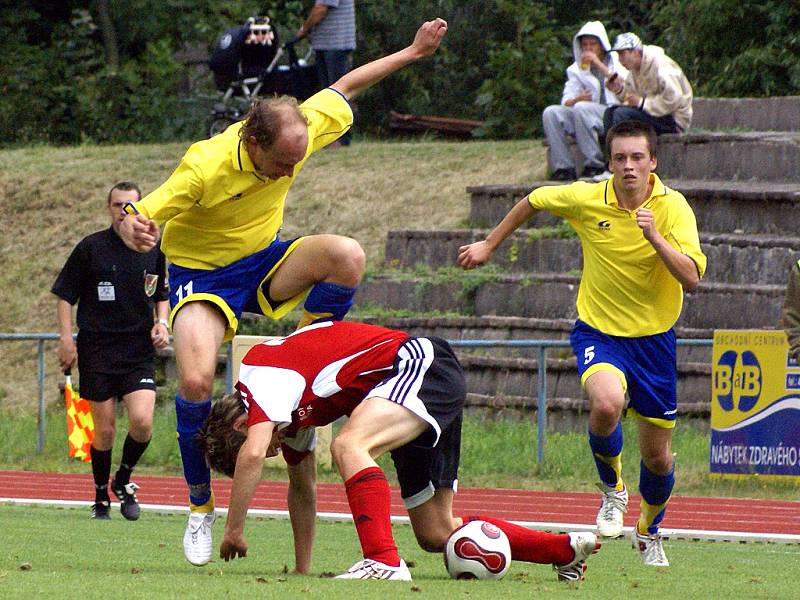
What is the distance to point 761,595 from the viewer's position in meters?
6.92

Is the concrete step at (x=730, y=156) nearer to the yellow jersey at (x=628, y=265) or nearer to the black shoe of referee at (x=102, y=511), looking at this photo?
the black shoe of referee at (x=102, y=511)

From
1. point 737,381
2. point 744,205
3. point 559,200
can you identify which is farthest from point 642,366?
point 744,205

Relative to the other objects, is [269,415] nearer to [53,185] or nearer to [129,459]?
[129,459]

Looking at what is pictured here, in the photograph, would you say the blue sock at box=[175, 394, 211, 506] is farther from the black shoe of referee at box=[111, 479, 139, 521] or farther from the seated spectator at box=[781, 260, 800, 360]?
the black shoe of referee at box=[111, 479, 139, 521]

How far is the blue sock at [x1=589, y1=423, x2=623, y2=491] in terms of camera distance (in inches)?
358

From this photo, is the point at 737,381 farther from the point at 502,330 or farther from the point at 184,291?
the point at 184,291

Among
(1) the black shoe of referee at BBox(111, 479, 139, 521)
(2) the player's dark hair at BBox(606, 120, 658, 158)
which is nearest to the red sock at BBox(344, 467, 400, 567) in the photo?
(2) the player's dark hair at BBox(606, 120, 658, 158)

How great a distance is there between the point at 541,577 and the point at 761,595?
102 centimetres

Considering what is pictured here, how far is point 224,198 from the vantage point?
26.8 feet

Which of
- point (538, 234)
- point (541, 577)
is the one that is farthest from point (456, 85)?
point (541, 577)

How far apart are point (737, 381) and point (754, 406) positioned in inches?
11.0

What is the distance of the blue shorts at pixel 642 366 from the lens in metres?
8.93

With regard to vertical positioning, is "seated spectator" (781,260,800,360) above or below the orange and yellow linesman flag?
above

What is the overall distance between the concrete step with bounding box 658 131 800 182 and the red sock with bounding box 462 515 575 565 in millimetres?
12264
